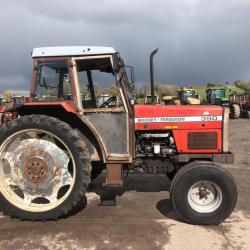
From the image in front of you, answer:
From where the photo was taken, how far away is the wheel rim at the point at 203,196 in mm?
5938

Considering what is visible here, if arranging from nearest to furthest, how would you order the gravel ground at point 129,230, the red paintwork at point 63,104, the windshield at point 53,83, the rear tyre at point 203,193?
the gravel ground at point 129,230, the rear tyre at point 203,193, the red paintwork at point 63,104, the windshield at point 53,83

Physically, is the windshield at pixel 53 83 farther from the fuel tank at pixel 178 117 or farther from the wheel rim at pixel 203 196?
the wheel rim at pixel 203 196

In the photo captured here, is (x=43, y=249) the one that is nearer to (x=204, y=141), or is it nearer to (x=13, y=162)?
(x=13, y=162)

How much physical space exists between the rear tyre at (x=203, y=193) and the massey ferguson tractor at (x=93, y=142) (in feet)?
0.04

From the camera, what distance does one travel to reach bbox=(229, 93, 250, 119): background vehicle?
2988 centimetres

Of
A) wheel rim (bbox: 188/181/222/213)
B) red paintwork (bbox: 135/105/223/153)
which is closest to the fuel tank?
red paintwork (bbox: 135/105/223/153)

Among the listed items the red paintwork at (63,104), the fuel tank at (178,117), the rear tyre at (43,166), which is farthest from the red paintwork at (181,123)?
Result: the rear tyre at (43,166)

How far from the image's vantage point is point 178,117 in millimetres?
6332

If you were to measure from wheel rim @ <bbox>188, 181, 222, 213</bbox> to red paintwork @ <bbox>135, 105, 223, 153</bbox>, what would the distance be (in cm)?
57

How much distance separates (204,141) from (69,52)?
2.25 meters

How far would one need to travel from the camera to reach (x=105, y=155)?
6.14 metres

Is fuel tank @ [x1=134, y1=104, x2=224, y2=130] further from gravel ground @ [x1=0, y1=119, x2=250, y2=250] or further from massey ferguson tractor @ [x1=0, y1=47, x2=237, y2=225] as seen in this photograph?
gravel ground @ [x1=0, y1=119, x2=250, y2=250]

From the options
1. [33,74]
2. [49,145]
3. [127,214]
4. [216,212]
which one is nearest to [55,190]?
[49,145]

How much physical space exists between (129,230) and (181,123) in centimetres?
169
